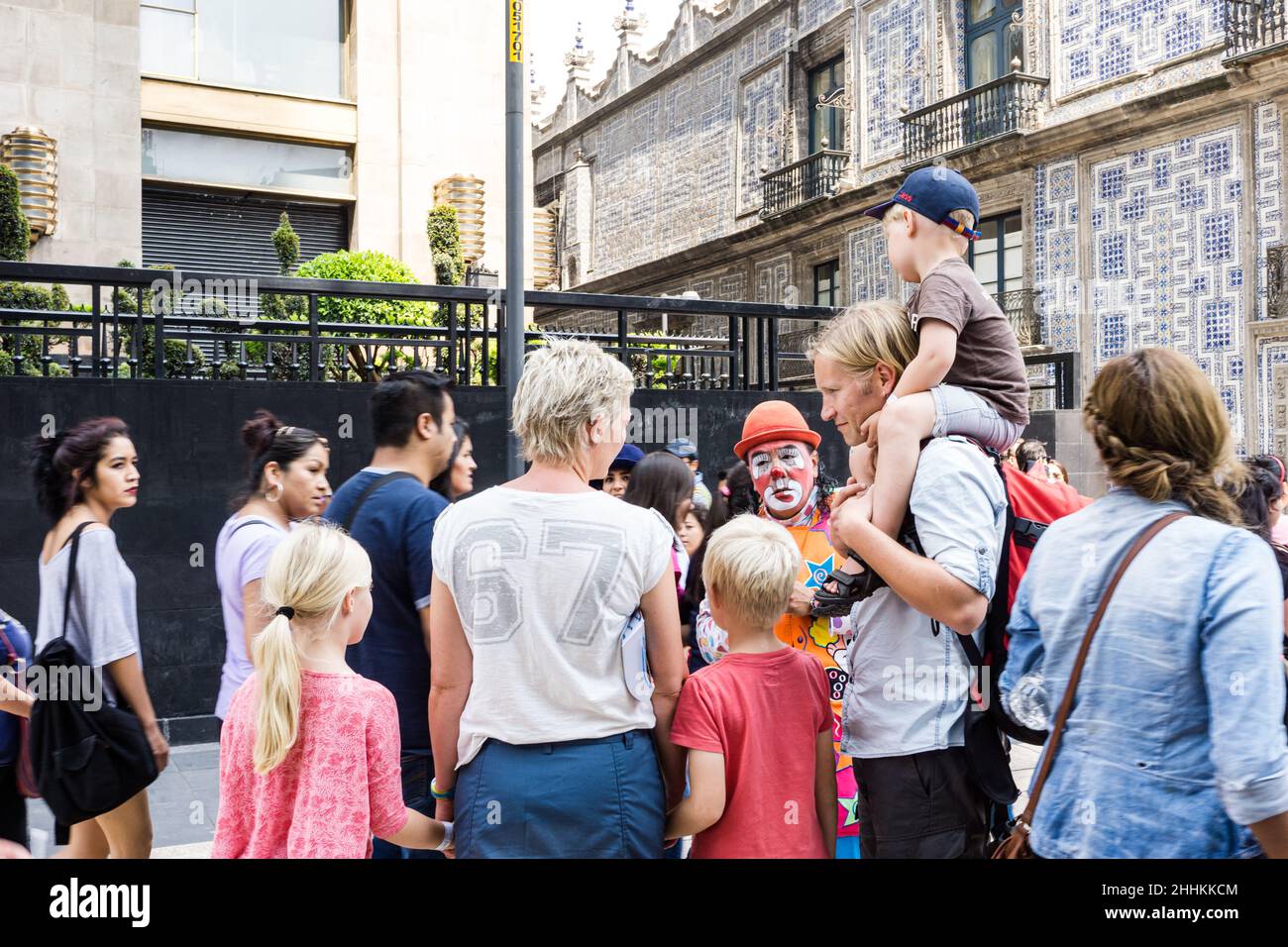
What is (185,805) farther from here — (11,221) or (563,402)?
(11,221)

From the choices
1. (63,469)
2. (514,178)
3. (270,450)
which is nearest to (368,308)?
(514,178)

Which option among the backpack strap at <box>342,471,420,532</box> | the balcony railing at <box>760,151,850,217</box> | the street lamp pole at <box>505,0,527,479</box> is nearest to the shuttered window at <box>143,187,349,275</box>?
the balcony railing at <box>760,151,850,217</box>

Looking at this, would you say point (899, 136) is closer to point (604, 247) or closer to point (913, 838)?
point (604, 247)

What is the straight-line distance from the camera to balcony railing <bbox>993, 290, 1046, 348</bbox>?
→ 48.4ft

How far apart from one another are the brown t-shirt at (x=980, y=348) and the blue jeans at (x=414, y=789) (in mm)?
1678

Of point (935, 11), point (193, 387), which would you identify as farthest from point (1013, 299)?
point (193, 387)

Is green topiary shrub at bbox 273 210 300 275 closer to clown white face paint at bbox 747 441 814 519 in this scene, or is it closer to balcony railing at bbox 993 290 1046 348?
balcony railing at bbox 993 290 1046 348

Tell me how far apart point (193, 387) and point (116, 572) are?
11.7 ft

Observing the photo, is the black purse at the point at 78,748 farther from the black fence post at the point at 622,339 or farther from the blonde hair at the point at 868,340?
the black fence post at the point at 622,339

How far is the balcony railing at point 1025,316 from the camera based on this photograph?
14750 mm

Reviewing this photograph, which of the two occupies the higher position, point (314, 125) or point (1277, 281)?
point (314, 125)

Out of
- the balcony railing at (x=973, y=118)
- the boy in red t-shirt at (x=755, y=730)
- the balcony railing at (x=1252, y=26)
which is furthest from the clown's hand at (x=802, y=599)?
the balcony railing at (x=973, y=118)

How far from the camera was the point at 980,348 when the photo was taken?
2.80 metres

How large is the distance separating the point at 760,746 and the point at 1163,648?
0.93m
